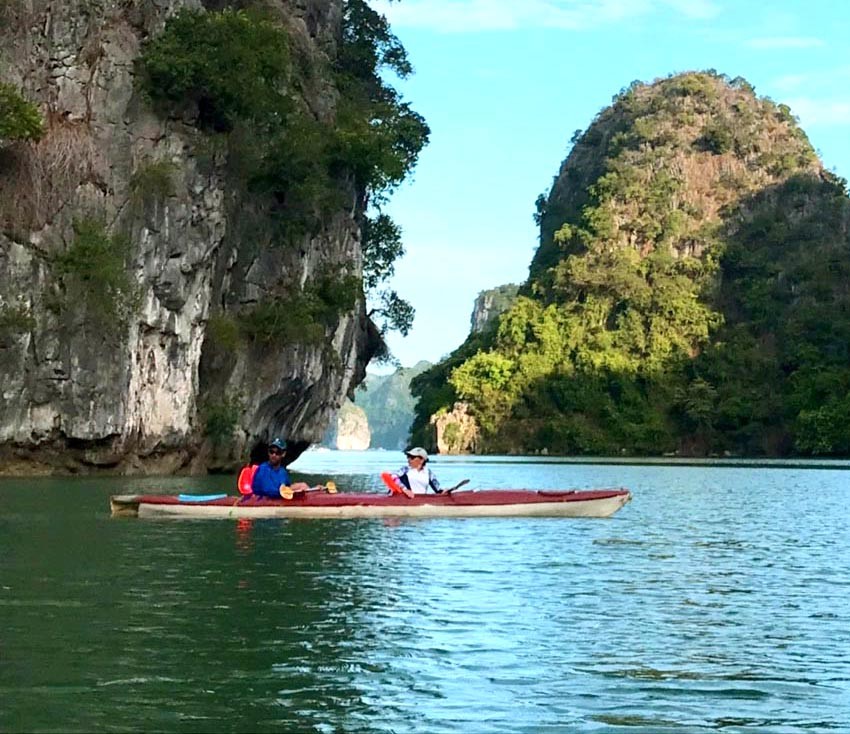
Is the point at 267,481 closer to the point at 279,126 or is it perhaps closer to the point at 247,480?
the point at 247,480

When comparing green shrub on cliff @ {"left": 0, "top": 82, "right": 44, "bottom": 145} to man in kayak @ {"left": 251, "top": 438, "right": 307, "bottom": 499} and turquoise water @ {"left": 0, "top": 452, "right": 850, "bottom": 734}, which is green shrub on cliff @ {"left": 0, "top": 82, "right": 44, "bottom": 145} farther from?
turquoise water @ {"left": 0, "top": 452, "right": 850, "bottom": 734}

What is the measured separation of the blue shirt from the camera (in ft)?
69.0

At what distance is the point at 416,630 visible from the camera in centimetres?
1043

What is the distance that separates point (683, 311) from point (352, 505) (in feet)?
250

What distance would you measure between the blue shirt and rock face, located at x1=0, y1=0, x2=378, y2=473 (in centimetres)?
1456

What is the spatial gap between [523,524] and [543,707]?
44.4 feet

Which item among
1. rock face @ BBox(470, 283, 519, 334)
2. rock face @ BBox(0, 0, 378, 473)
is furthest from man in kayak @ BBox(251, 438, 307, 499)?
rock face @ BBox(470, 283, 519, 334)

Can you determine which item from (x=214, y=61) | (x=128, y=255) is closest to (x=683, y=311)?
(x=214, y=61)

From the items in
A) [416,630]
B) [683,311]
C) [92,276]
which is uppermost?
[683,311]

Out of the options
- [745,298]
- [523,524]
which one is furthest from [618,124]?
[523,524]

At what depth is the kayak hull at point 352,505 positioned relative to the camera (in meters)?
21.0

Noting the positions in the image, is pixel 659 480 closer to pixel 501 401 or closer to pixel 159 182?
pixel 159 182

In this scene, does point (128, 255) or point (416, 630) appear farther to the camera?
point (128, 255)

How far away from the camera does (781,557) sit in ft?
56.2
